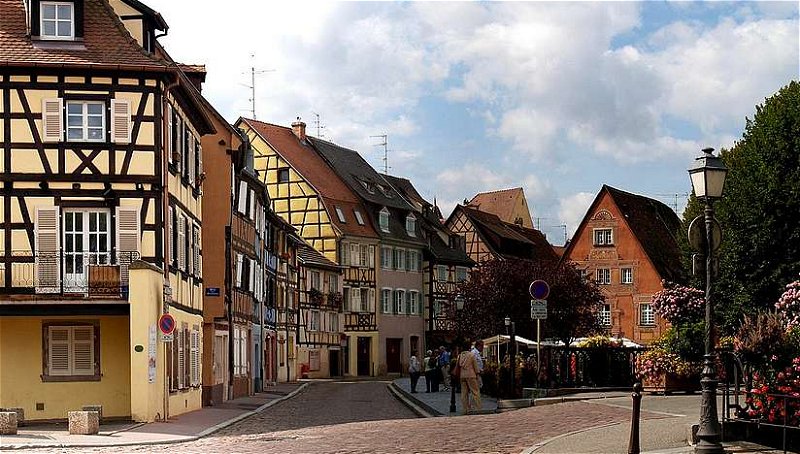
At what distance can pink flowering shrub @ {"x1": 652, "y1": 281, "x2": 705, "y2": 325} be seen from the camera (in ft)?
129

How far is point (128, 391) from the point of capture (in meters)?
31.9

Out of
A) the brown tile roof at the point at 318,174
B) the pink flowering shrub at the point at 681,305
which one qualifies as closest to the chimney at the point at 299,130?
the brown tile roof at the point at 318,174

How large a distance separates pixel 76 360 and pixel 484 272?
31453mm

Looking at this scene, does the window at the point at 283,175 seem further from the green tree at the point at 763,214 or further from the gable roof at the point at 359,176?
the green tree at the point at 763,214

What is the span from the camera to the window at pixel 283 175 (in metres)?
81.4

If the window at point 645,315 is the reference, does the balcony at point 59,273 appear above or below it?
above

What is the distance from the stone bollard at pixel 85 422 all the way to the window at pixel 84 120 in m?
8.17

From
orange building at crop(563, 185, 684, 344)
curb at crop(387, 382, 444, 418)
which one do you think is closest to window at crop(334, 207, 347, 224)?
orange building at crop(563, 185, 684, 344)

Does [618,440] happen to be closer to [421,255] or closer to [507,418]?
[507,418]

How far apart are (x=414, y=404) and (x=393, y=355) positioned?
154 ft

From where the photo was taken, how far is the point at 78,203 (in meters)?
31.9

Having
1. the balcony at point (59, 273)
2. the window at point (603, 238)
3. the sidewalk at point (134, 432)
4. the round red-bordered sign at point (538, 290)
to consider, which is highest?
the window at point (603, 238)

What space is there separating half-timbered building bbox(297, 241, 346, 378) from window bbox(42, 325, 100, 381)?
135 feet

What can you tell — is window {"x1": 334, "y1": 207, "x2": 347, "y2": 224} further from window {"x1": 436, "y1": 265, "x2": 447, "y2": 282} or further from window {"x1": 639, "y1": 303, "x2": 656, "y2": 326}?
window {"x1": 639, "y1": 303, "x2": 656, "y2": 326}
